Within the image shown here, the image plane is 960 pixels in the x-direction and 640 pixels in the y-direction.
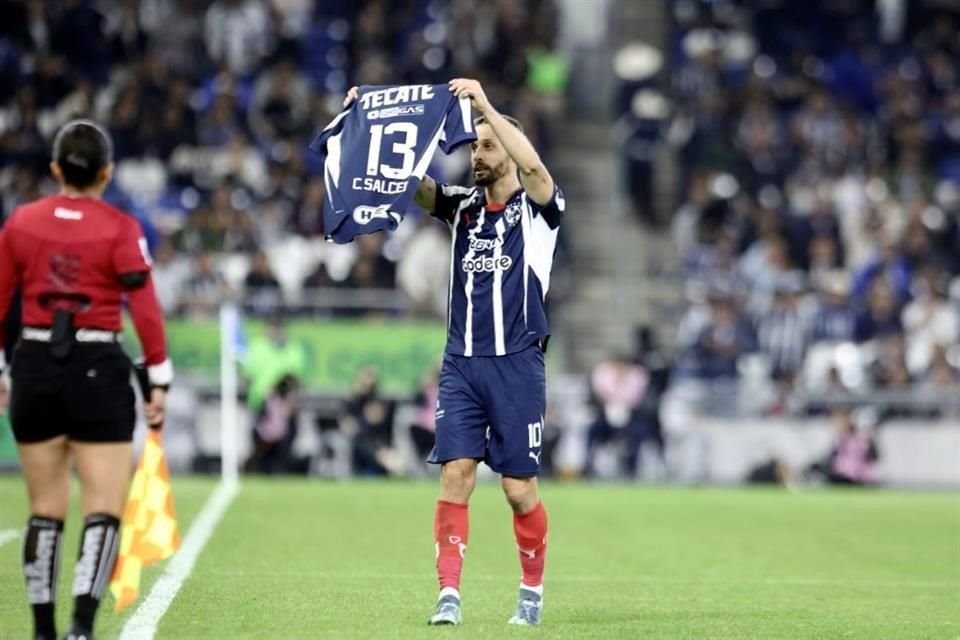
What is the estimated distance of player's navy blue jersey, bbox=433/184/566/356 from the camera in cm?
930

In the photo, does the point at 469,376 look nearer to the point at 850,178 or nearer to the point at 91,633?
the point at 91,633

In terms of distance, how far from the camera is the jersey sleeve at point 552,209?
9.27m

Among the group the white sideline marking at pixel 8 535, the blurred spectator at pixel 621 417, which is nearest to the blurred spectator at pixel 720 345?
the blurred spectator at pixel 621 417

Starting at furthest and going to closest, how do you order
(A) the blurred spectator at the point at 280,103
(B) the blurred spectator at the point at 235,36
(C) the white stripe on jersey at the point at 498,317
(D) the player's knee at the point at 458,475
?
1. (B) the blurred spectator at the point at 235,36
2. (A) the blurred spectator at the point at 280,103
3. (C) the white stripe on jersey at the point at 498,317
4. (D) the player's knee at the point at 458,475

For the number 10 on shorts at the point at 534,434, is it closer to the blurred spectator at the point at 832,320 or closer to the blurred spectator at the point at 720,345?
the blurred spectator at the point at 720,345

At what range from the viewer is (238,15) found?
92.0 ft

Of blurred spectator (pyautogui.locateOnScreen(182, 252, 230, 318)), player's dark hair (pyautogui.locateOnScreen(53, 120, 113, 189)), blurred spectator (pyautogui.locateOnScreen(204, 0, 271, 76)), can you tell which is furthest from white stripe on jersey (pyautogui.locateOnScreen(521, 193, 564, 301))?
blurred spectator (pyautogui.locateOnScreen(204, 0, 271, 76))

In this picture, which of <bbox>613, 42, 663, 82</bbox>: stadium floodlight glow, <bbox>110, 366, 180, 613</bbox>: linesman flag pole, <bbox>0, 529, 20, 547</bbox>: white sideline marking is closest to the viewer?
<bbox>110, 366, 180, 613</bbox>: linesman flag pole

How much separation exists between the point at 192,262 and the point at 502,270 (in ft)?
49.4

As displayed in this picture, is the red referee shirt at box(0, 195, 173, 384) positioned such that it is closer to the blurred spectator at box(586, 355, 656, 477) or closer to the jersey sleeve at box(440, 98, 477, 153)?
the jersey sleeve at box(440, 98, 477, 153)

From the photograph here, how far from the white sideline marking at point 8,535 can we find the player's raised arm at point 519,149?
5282 millimetres

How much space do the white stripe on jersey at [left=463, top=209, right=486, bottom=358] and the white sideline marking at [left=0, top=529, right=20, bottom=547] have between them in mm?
4751

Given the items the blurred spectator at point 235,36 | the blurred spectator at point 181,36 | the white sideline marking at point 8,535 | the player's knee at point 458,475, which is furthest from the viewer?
the blurred spectator at point 235,36

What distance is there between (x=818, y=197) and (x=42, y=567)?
20716 millimetres
